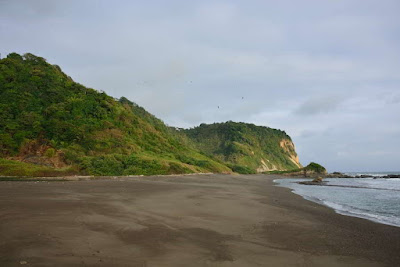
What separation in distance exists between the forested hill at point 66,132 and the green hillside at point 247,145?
216 ft

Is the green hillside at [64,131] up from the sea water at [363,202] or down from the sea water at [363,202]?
up

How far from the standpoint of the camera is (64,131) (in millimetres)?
45281

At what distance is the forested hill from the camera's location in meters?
39.6

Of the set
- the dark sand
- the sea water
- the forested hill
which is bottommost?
the sea water

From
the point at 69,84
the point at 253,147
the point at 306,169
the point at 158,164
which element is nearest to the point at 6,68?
the point at 69,84

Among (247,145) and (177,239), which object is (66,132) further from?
(247,145)

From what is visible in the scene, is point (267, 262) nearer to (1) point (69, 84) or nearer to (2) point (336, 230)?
(2) point (336, 230)

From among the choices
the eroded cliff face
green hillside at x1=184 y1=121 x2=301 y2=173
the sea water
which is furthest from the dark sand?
the eroded cliff face

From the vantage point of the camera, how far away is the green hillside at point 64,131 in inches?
1559

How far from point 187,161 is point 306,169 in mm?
65768

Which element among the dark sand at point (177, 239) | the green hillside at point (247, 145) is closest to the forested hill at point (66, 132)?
the dark sand at point (177, 239)

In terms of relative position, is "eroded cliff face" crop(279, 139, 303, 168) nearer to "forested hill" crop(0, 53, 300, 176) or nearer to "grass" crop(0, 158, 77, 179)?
"forested hill" crop(0, 53, 300, 176)

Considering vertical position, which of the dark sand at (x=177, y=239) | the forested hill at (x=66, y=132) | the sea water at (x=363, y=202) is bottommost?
the sea water at (x=363, y=202)

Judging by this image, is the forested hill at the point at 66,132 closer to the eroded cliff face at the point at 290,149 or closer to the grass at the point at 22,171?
the grass at the point at 22,171
